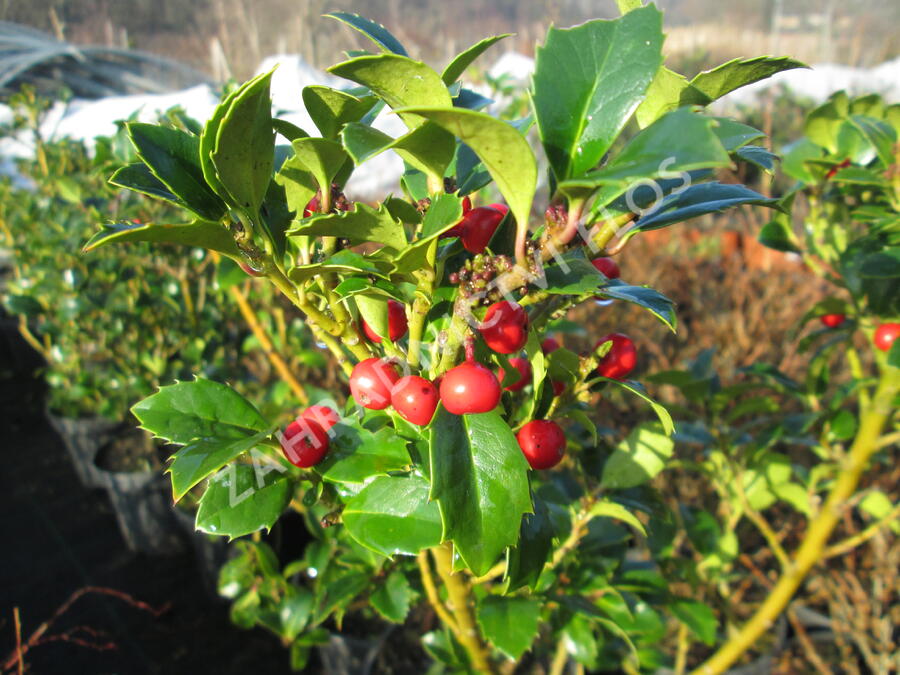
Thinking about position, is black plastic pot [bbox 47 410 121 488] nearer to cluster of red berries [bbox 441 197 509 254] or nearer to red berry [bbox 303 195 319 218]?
red berry [bbox 303 195 319 218]

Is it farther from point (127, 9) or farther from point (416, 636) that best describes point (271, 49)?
point (416, 636)

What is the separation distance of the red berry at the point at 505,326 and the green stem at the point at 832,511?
880mm

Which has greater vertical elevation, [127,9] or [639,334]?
[127,9]

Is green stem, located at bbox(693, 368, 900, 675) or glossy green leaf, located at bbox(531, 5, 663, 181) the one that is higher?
glossy green leaf, located at bbox(531, 5, 663, 181)

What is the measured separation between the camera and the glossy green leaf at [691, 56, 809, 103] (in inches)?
17.3

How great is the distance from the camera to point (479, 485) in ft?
1.64

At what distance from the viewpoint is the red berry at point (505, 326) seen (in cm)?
47

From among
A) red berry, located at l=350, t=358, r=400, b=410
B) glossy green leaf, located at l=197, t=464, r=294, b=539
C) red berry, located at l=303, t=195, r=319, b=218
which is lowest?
glossy green leaf, located at l=197, t=464, r=294, b=539

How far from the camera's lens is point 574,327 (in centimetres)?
105

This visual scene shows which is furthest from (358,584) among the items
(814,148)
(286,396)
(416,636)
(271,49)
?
(271,49)

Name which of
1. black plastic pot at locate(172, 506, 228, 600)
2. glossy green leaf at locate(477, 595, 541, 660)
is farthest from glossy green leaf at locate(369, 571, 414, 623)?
black plastic pot at locate(172, 506, 228, 600)

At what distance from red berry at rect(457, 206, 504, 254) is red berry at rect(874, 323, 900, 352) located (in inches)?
31.4

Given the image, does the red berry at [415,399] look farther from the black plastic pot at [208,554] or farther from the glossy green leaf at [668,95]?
the black plastic pot at [208,554]

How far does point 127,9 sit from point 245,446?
18.1 metres
